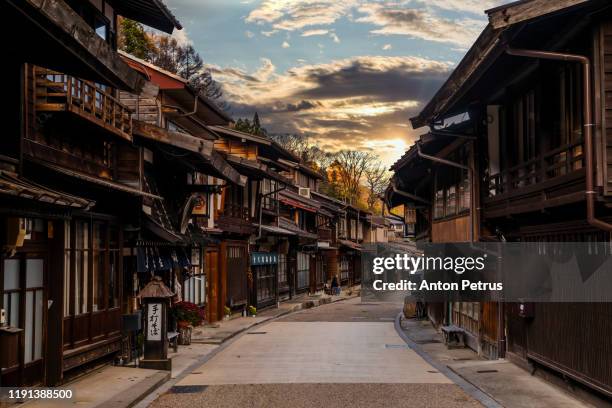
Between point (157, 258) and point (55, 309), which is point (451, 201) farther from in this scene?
point (55, 309)

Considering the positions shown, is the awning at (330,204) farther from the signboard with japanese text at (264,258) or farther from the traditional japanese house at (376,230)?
the signboard with japanese text at (264,258)

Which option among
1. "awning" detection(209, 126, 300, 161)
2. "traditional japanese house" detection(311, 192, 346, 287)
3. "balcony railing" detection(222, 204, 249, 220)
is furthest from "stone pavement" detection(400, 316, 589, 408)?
"traditional japanese house" detection(311, 192, 346, 287)

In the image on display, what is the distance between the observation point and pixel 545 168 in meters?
13.5

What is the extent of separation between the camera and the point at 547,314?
49.8 ft

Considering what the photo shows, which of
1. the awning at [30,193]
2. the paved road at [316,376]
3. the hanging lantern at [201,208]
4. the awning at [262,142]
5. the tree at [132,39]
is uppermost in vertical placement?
the tree at [132,39]

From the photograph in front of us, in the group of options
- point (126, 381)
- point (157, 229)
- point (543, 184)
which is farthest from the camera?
point (157, 229)

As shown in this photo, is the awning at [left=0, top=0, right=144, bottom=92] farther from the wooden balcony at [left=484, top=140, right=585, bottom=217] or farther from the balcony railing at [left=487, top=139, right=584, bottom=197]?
the balcony railing at [left=487, top=139, right=584, bottom=197]

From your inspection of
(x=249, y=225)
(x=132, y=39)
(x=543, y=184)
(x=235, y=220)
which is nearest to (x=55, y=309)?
(x=543, y=184)

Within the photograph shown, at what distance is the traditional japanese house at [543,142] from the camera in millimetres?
10797

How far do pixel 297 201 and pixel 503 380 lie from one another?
120 feet

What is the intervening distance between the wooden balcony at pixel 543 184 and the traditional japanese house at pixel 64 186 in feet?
22.2

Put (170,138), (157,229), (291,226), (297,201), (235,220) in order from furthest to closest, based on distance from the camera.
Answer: (297,201) < (291,226) < (235,220) < (157,229) < (170,138)

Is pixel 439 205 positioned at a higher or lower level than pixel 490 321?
higher

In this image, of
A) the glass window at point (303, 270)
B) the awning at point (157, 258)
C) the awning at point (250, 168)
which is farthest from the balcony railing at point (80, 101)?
the glass window at point (303, 270)
